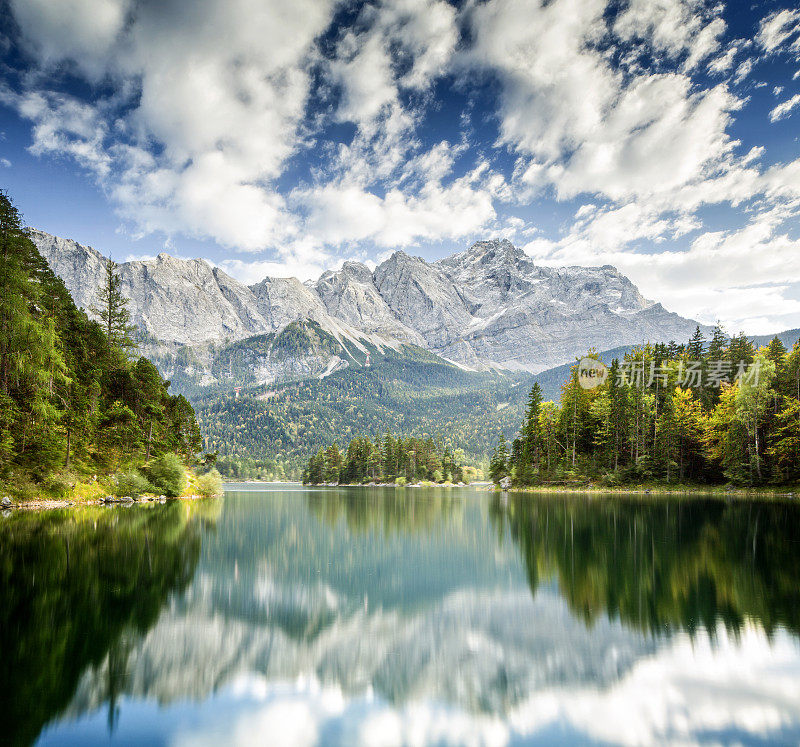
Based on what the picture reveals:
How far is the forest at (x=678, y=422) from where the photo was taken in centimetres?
5897

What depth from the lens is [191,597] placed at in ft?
49.0

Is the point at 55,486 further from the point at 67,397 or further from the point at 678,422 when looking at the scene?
the point at 678,422

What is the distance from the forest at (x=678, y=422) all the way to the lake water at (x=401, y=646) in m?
46.1

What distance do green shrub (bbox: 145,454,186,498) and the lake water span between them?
4301 centimetres

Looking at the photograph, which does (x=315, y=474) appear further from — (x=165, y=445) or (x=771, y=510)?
(x=771, y=510)

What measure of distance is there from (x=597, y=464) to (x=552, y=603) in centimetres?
6920

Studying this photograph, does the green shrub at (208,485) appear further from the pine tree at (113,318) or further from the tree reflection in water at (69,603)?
the tree reflection in water at (69,603)

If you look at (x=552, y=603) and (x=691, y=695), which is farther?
(x=552, y=603)

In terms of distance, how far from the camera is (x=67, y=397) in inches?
1831

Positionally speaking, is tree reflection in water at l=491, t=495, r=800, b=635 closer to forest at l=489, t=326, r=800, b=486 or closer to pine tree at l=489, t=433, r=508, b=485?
forest at l=489, t=326, r=800, b=486

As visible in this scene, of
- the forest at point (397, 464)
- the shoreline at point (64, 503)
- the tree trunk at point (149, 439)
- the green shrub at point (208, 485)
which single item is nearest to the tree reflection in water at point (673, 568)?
the shoreline at point (64, 503)

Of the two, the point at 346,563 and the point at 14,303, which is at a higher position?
the point at 14,303

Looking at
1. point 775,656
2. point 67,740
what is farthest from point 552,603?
point 67,740

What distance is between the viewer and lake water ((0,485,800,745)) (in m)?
7.45
